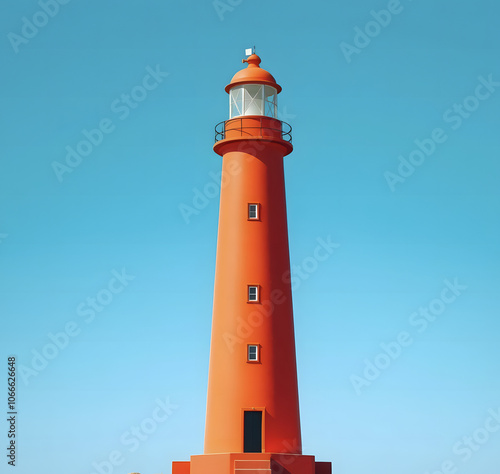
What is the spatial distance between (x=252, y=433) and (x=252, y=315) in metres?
5.12

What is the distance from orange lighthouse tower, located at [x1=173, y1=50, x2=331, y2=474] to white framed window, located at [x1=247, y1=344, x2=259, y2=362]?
44 millimetres

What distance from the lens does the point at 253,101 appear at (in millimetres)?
45406

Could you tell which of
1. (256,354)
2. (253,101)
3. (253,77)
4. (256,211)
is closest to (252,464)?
(256,354)

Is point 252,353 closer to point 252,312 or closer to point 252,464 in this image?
point 252,312

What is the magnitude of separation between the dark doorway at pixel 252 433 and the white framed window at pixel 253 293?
493 centimetres

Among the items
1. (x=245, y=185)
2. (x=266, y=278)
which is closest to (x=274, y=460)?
(x=266, y=278)

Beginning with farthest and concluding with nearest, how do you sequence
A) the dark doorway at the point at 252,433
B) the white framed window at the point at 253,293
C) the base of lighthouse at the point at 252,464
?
the white framed window at the point at 253,293 < the dark doorway at the point at 252,433 < the base of lighthouse at the point at 252,464

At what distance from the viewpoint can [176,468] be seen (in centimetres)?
4328

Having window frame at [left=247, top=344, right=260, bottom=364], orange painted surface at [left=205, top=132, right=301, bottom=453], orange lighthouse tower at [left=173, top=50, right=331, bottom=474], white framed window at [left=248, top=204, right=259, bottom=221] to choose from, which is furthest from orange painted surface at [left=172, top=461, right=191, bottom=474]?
white framed window at [left=248, top=204, right=259, bottom=221]

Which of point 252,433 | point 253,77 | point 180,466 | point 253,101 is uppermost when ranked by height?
point 253,77

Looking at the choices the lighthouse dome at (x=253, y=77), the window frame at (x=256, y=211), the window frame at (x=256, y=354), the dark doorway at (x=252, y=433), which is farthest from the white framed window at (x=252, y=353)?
the lighthouse dome at (x=253, y=77)

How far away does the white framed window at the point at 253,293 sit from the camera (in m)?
42.5

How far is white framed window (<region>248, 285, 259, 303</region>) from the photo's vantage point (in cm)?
4253

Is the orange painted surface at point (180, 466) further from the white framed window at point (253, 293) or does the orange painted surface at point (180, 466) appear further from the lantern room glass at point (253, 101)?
the lantern room glass at point (253, 101)
